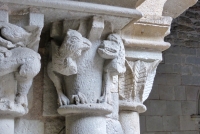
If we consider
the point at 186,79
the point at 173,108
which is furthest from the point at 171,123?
the point at 186,79

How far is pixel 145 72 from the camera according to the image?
1737mm

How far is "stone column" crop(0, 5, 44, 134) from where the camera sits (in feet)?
3.85

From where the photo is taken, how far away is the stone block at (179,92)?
15.3ft

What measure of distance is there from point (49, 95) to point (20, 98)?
20 centimetres

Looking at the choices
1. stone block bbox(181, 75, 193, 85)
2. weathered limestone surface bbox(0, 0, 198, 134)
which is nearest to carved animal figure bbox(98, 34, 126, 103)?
weathered limestone surface bbox(0, 0, 198, 134)

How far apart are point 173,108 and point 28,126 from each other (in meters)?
3.48

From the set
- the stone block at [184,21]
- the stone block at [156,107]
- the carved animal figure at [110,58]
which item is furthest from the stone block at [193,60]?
the carved animal figure at [110,58]

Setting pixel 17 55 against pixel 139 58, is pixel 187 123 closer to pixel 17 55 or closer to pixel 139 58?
pixel 139 58

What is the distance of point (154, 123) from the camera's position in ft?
14.5

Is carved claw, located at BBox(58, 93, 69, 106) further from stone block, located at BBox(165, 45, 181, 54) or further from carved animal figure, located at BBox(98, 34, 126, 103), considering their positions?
stone block, located at BBox(165, 45, 181, 54)

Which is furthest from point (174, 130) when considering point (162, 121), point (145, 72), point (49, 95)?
point (49, 95)

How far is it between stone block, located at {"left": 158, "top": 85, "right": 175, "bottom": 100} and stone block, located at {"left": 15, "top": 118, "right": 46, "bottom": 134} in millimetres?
3305

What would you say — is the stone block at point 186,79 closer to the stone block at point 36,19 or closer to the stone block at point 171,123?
the stone block at point 171,123

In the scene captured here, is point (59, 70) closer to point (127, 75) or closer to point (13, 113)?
point (13, 113)
